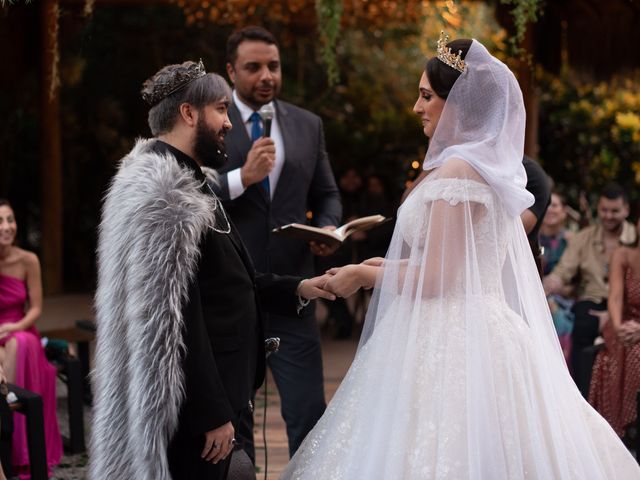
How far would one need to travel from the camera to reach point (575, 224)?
8.84m

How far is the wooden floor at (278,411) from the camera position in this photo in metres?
5.11

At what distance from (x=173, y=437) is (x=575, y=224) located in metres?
6.55

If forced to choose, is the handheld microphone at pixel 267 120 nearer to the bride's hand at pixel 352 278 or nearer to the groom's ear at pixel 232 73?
the groom's ear at pixel 232 73

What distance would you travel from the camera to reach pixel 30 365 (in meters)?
5.09

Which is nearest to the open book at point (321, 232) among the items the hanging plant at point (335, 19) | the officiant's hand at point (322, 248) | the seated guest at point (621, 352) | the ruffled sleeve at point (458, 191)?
the officiant's hand at point (322, 248)

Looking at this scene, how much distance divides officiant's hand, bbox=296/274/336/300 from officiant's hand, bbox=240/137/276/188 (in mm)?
590

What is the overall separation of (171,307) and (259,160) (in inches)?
49.3

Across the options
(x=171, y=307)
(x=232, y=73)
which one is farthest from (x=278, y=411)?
(x=171, y=307)

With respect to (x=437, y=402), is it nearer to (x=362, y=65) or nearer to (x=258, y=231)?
(x=258, y=231)

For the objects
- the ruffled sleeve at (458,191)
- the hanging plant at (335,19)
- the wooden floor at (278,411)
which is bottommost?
the wooden floor at (278,411)

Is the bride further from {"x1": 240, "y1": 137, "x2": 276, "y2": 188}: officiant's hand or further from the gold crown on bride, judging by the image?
{"x1": 240, "y1": 137, "x2": 276, "y2": 188}: officiant's hand

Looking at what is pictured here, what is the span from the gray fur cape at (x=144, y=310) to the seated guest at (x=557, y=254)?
3.91 metres

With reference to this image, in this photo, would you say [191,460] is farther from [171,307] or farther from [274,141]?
[274,141]

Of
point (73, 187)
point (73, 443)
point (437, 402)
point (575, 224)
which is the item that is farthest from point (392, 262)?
point (73, 187)
